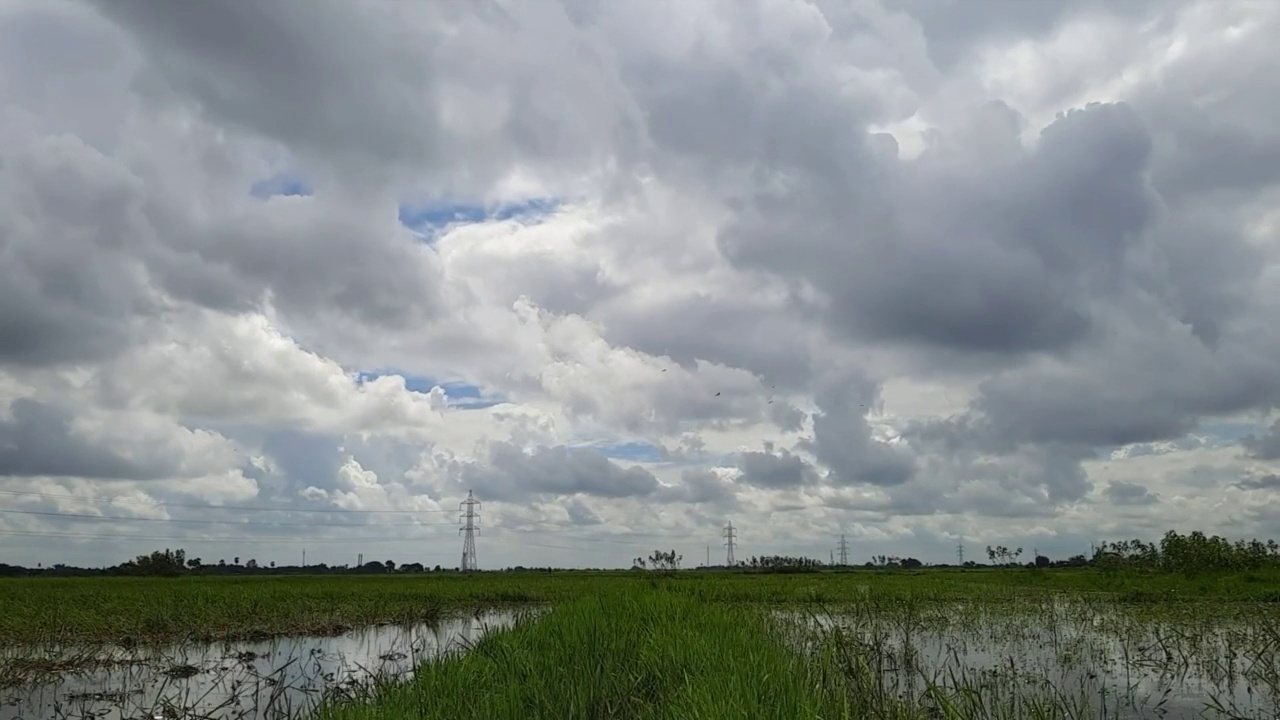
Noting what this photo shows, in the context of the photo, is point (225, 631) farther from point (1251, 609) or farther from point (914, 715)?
point (1251, 609)

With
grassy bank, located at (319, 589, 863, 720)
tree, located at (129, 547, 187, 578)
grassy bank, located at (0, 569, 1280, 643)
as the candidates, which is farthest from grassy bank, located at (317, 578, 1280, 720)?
tree, located at (129, 547, 187, 578)

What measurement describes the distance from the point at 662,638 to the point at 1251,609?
2274 cm

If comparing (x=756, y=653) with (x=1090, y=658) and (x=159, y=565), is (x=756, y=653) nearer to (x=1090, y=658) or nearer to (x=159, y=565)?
(x=1090, y=658)

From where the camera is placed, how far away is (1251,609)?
24.5m

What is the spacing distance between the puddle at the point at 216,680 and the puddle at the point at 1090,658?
273 inches

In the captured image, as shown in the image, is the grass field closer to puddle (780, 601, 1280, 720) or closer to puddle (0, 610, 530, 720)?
puddle (780, 601, 1280, 720)

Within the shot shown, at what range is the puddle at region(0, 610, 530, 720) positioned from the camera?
1097 centimetres

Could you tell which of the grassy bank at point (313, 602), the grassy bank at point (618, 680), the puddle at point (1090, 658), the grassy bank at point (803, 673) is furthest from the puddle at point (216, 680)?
the puddle at point (1090, 658)

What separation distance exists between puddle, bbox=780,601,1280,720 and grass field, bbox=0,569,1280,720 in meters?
0.07

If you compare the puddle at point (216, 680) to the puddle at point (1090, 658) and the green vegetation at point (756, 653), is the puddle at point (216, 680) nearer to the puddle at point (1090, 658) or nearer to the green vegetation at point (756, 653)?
the green vegetation at point (756, 653)

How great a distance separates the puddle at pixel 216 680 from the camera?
11.0 metres

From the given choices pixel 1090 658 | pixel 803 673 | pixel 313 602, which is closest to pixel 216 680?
pixel 803 673

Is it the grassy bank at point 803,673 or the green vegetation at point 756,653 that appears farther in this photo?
the green vegetation at point 756,653

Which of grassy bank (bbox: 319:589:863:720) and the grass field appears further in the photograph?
the grass field
